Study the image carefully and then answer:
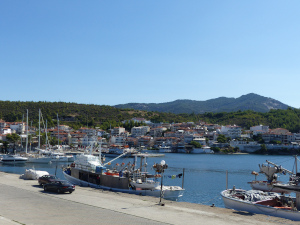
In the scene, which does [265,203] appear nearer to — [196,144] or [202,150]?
[202,150]

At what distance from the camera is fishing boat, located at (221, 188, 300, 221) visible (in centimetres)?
1975

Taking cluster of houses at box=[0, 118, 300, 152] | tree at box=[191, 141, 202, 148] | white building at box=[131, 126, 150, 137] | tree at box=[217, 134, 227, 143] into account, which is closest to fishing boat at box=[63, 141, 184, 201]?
cluster of houses at box=[0, 118, 300, 152]

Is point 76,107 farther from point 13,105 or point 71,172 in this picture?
point 71,172

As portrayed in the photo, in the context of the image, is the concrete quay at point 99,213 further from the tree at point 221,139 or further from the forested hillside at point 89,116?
the forested hillside at point 89,116

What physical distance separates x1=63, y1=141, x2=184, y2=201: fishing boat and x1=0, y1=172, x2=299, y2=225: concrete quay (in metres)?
5.60

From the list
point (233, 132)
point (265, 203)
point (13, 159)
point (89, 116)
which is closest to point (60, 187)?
point (265, 203)

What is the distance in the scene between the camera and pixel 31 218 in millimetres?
15977

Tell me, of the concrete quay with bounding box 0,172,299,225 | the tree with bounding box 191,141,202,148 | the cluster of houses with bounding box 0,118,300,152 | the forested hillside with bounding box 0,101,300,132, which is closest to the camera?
the concrete quay with bounding box 0,172,299,225

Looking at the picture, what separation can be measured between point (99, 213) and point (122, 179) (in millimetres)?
11858

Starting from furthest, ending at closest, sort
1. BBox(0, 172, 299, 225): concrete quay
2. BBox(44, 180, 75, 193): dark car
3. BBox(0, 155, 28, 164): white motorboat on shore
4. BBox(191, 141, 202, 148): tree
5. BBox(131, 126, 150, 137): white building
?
BBox(131, 126, 150, 137): white building < BBox(191, 141, 202, 148): tree < BBox(0, 155, 28, 164): white motorboat on shore < BBox(44, 180, 75, 193): dark car < BBox(0, 172, 299, 225): concrete quay

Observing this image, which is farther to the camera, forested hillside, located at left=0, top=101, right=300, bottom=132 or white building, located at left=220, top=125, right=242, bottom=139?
forested hillside, located at left=0, top=101, right=300, bottom=132

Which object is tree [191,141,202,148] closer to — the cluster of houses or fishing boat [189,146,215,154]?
fishing boat [189,146,215,154]

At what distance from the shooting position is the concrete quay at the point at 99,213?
1609cm

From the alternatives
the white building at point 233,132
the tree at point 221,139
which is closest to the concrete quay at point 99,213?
the tree at point 221,139
